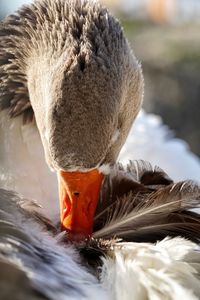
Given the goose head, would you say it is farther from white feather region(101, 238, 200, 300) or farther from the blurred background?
the blurred background

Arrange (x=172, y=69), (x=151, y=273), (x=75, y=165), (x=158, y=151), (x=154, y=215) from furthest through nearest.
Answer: (x=172, y=69)
(x=158, y=151)
(x=75, y=165)
(x=154, y=215)
(x=151, y=273)

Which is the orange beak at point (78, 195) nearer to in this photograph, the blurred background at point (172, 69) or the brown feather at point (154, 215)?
the brown feather at point (154, 215)

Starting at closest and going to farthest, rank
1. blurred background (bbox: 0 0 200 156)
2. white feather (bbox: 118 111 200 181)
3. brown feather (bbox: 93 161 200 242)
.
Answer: brown feather (bbox: 93 161 200 242) → white feather (bbox: 118 111 200 181) → blurred background (bbox: 0 0 200 156)

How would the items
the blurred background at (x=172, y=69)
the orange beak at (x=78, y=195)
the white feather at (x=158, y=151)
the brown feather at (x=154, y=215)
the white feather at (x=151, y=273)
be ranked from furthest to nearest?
the blurred background at (x=172, y=69), the white feather at (x=158, y=151), the orange beak at (x=78, y=195), the brown feather at (x=154, y=215), the white feather at (x=151, y=273)

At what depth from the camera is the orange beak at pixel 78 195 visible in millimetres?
1850

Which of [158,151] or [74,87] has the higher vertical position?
[74,87]

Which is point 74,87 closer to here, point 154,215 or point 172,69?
point 154,215

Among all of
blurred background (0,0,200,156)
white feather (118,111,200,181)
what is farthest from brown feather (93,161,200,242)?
blurred background (0,0,200,156)

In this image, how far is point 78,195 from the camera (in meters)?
1.90

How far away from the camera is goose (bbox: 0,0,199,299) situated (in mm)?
1492

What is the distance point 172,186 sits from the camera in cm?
173

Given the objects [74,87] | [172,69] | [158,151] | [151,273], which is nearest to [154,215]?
[151,273]

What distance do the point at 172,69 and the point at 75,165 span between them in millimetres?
4115

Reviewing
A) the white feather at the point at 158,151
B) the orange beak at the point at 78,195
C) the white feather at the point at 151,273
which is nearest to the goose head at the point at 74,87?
the orange beak at the point at 78,195
